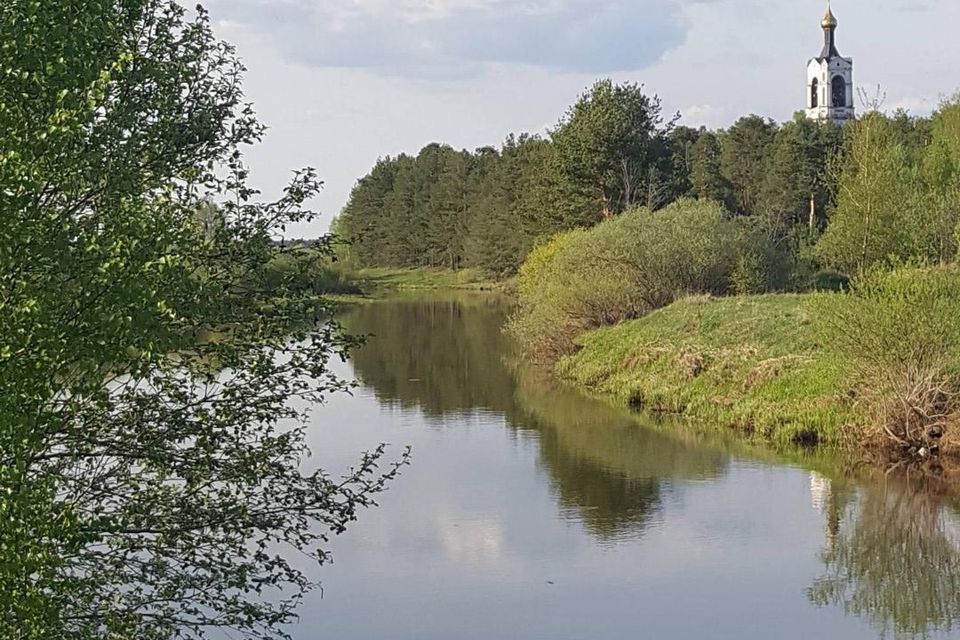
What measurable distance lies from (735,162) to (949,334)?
4637 cm

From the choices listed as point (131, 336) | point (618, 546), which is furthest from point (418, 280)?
point (131, 336)

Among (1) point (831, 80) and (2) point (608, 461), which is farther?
(1) point (831, 80)

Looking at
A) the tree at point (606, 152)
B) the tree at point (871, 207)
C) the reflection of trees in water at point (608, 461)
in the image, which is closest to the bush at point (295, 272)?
the reflection of trees in water at point (608, 461)

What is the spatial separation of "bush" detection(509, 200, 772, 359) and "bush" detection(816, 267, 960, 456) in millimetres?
12199

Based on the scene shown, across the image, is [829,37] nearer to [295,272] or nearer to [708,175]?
[708,175]

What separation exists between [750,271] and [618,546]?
17815 mm

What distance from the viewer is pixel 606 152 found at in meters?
45.9

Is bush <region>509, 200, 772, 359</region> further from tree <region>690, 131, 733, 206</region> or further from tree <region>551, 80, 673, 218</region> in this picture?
tree <region>690, 131, 733, 206</region>

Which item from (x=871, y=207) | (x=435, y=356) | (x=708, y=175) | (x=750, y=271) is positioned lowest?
(x=435, y=356)

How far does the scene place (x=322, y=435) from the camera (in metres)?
24.2

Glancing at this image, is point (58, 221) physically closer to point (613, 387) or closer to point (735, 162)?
point (613, 387)

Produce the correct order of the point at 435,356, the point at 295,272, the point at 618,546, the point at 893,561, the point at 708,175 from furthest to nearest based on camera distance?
the point at 708,175, the point at 435,356, the point at 618,546, the point at 893,561, the point at 295,272

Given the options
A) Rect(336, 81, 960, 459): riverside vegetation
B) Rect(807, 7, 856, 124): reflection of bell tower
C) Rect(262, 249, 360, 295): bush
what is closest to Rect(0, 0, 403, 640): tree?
Rect(262, 249, 360, 295): bush

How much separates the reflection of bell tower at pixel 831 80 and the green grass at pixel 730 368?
51702mm
